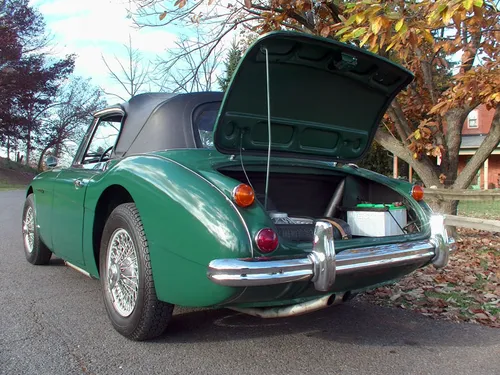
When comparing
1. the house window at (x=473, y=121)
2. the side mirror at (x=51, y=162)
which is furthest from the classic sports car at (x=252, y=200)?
the house window at (x=473, y=121)

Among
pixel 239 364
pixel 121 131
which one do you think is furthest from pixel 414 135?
pixel 239 364

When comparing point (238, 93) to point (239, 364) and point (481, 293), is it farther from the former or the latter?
point (481, 293)

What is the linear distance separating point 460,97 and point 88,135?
4.40m

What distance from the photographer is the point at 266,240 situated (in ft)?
8.35

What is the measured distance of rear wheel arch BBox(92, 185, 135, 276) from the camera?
3.51 m

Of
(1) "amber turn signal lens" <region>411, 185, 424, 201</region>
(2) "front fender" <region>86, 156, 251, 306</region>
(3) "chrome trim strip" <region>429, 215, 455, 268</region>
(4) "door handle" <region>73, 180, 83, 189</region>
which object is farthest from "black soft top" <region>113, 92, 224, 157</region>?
(3) "chrome trim strip" <region>429, 215, 455, 268</region>

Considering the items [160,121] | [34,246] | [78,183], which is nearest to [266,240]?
[160,121]

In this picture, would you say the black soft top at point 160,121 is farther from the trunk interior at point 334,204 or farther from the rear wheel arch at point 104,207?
the trunk interior at point 334,204

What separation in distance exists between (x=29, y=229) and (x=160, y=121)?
9.15 feet

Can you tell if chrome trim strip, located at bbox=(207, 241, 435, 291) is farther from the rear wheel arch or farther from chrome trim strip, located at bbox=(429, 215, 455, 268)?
the rear wheel arch

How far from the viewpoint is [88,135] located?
4.72 metres

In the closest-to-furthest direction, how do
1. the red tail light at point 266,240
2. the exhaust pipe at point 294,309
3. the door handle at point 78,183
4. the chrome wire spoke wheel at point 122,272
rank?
1. the red tail light at point 266,240
2. the exhaust pipe at point 294,309
3. the chrome wire spoke wheel at point 122,272
4. the door handle at point 78,183

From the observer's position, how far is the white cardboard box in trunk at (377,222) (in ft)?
11.8

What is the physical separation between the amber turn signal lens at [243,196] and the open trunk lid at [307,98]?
0.61 meters
